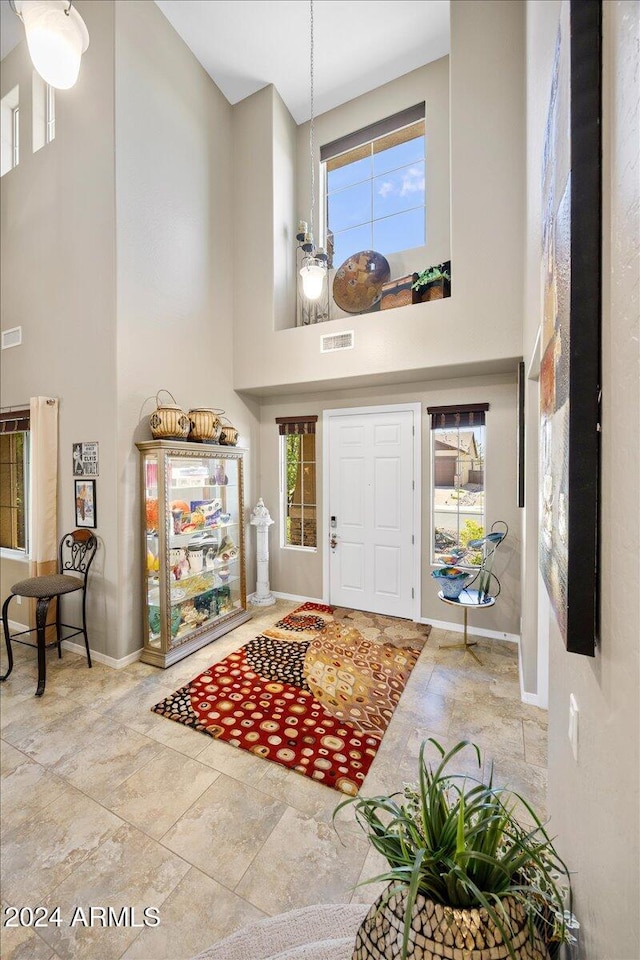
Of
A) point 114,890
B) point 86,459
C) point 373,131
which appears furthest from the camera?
point 373,131

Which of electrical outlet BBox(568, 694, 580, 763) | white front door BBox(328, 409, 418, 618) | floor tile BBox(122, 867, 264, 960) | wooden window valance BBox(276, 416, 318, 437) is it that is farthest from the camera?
wooden window valance BBox(276, 416, 318, 437)

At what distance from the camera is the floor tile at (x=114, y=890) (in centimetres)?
140

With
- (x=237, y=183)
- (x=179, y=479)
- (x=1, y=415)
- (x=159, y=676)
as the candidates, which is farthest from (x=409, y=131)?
(x=159, y=676)

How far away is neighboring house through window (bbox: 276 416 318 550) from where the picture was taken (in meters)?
4.80

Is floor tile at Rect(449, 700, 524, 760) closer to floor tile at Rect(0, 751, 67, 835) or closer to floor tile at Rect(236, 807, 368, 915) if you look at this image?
floor tile at Rect(236, 807, 368, 915)

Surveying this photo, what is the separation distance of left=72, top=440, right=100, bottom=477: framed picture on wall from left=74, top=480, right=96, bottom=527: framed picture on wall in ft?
0.26

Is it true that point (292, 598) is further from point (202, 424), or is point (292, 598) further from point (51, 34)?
point (51, 34)

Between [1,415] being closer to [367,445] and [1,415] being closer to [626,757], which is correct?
[367,445]

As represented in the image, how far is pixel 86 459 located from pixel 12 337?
1.80 m

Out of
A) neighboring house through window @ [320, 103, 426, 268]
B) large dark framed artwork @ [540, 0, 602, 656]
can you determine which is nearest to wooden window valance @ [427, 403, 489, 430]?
neighboring house through window @ [320, 103, 426, 268]

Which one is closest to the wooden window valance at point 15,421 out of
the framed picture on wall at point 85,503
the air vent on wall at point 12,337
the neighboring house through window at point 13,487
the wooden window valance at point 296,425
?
the neighboring house through window at point 13,487

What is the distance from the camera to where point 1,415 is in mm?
4078

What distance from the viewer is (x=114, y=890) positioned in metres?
1.56

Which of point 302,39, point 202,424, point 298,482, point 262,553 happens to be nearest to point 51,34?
point 202,424
